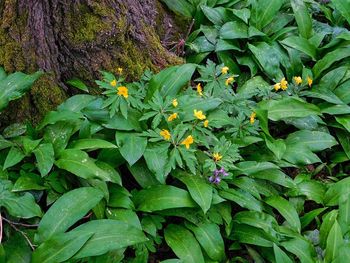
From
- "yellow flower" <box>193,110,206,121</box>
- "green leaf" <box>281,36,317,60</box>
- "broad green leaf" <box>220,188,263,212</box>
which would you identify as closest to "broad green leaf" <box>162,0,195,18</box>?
"green leaf" <box>281,36,317,60</box>

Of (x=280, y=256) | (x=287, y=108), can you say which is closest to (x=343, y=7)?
(x=287, y=108)

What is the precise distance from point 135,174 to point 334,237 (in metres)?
1.28

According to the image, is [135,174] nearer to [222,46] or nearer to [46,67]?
[46,67]

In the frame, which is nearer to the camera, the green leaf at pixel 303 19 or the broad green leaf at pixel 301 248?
the broad green leaf at pixel 301 248

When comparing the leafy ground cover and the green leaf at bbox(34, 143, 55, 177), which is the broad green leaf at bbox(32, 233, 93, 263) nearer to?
the leafy ground cover

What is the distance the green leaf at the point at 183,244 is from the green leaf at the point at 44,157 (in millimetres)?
820

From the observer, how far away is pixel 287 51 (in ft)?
14.3

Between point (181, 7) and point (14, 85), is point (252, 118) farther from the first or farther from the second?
point (14, 85)

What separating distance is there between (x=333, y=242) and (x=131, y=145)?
137 cm

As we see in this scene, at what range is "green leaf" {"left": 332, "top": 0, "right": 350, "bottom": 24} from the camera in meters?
4.49

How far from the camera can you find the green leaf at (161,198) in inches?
121

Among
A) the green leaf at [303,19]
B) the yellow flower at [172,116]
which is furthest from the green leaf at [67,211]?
the green leaf at [303,19]

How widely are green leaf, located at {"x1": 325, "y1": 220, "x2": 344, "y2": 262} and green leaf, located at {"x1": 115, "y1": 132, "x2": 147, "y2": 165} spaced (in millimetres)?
1269

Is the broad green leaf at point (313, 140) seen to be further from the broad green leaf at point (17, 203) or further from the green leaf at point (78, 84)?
the broad green leaf at point (17, 203)
